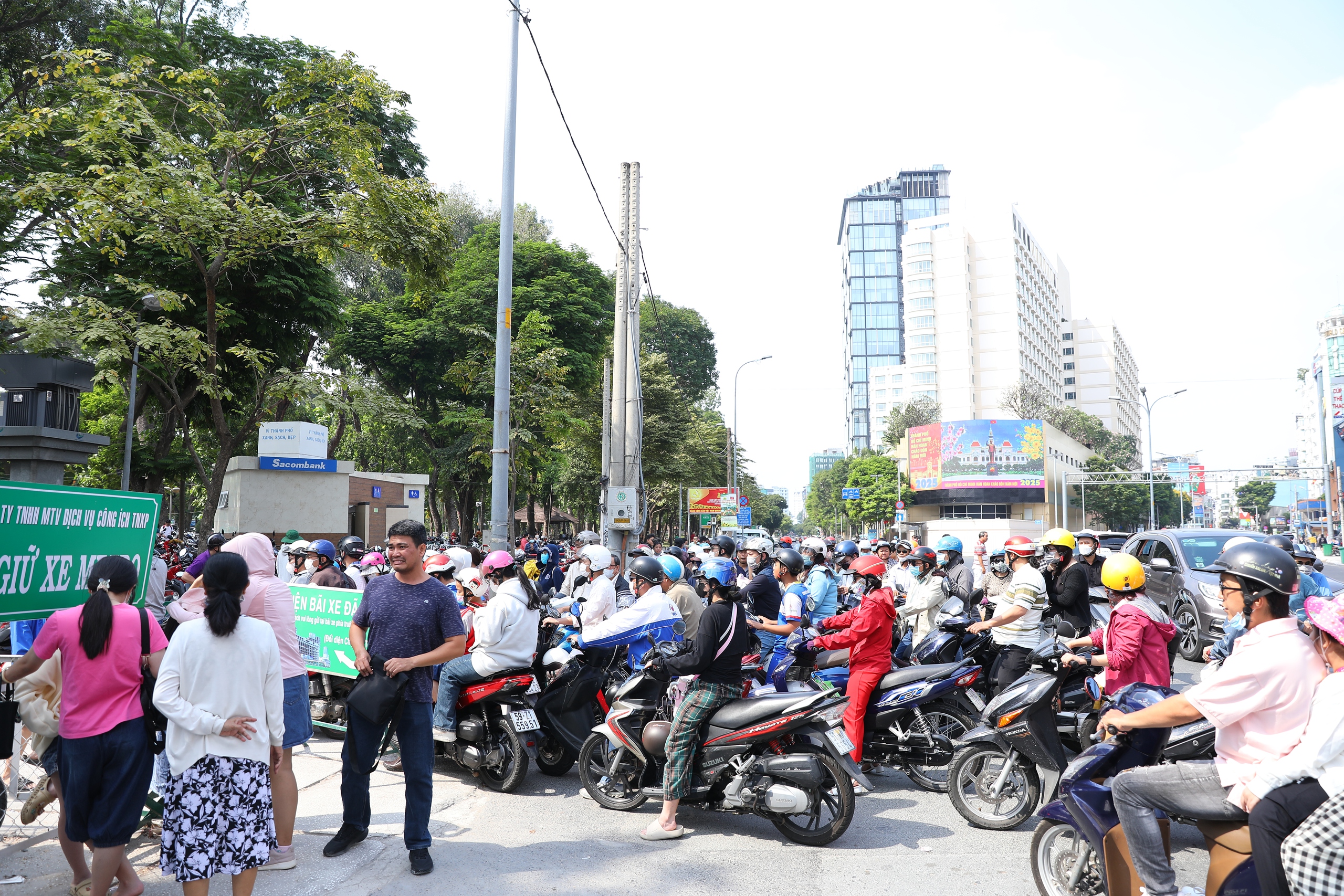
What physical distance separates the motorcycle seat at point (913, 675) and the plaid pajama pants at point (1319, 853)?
3.30 m

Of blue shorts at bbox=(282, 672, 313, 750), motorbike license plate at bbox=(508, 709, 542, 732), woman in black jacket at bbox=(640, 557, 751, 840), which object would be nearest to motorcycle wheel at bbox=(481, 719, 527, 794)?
motorbike license plate at bbox=(508, 709, 542, 732)

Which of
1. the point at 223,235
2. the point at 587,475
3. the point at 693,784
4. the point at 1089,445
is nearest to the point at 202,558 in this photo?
the point at 693,784

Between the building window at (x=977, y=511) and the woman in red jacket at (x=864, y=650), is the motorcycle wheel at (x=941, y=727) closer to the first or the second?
the woman in red jacket at (x=864, y=650)

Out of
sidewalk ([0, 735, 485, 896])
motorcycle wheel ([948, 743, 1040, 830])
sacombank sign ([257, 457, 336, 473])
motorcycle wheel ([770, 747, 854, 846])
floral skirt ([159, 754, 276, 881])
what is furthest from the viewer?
sacombank sign ([257, 457, 336, 473])

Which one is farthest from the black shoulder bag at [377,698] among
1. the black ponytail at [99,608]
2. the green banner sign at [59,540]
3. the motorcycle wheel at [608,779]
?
the motorcycle wheel at [608,779]

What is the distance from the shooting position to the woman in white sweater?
353 centimetres

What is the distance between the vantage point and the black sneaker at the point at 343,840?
465 centimetres

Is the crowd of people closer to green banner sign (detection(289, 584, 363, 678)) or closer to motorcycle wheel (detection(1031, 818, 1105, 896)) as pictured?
motorcycle wheel (detection(1031, 818, 1105, 896))

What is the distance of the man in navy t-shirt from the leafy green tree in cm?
5292

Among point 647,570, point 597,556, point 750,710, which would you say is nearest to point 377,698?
point 750,710

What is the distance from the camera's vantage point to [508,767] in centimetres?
609

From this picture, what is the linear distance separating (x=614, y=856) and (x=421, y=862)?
104 cm

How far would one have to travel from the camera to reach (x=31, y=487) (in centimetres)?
459

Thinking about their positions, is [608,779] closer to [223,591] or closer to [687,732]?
[687,732]
